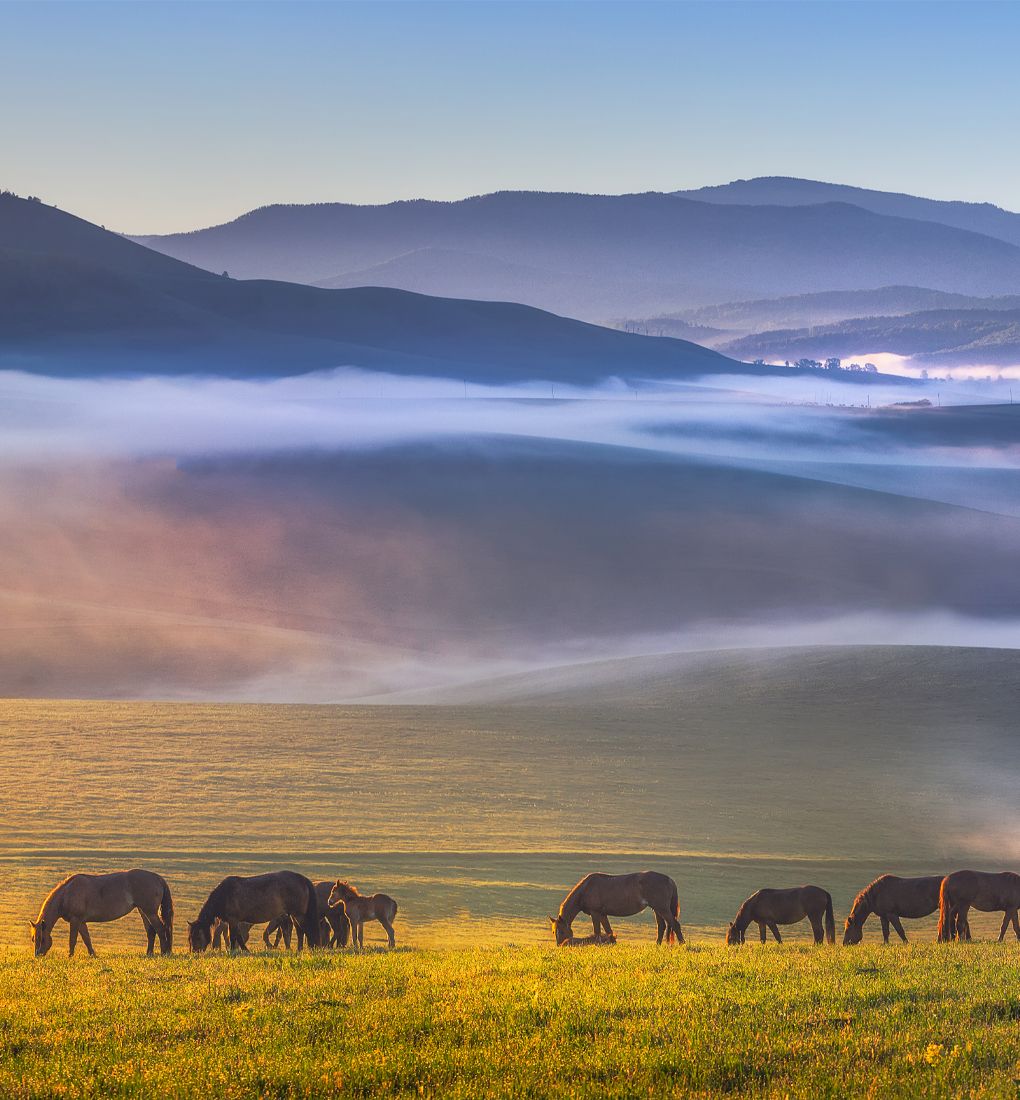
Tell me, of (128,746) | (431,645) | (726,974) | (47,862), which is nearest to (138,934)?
(47,862)

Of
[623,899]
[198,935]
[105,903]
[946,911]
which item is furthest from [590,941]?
[105,903]

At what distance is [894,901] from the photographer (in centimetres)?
2364

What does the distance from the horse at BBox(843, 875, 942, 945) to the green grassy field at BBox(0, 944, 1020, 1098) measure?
7.11 m

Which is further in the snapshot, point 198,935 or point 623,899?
point 623,899


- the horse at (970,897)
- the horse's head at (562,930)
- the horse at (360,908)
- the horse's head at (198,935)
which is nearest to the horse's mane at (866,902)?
the horse at (970,897)

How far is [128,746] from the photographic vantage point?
5503 centimetres

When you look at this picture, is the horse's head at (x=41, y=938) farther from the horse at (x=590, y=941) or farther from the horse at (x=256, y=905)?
the horse at (x=590, y=941)

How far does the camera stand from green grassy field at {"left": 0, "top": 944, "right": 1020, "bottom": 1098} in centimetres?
1051

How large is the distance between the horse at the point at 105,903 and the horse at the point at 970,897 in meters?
11.4

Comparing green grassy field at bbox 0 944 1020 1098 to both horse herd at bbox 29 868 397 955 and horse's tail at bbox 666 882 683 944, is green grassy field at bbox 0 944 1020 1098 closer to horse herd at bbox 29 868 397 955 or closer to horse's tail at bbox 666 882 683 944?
horse herd at bbox 29 868 397 955

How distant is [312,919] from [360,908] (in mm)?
2855

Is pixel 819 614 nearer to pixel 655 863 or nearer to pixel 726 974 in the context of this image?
pixel 655 863

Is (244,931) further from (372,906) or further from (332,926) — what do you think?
(372,906)

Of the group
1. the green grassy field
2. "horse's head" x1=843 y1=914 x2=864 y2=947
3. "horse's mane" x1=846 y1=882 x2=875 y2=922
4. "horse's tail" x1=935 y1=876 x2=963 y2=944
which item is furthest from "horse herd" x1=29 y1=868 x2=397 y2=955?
"horse's tail" x1=935 y1=876 x2=963 y2=944
